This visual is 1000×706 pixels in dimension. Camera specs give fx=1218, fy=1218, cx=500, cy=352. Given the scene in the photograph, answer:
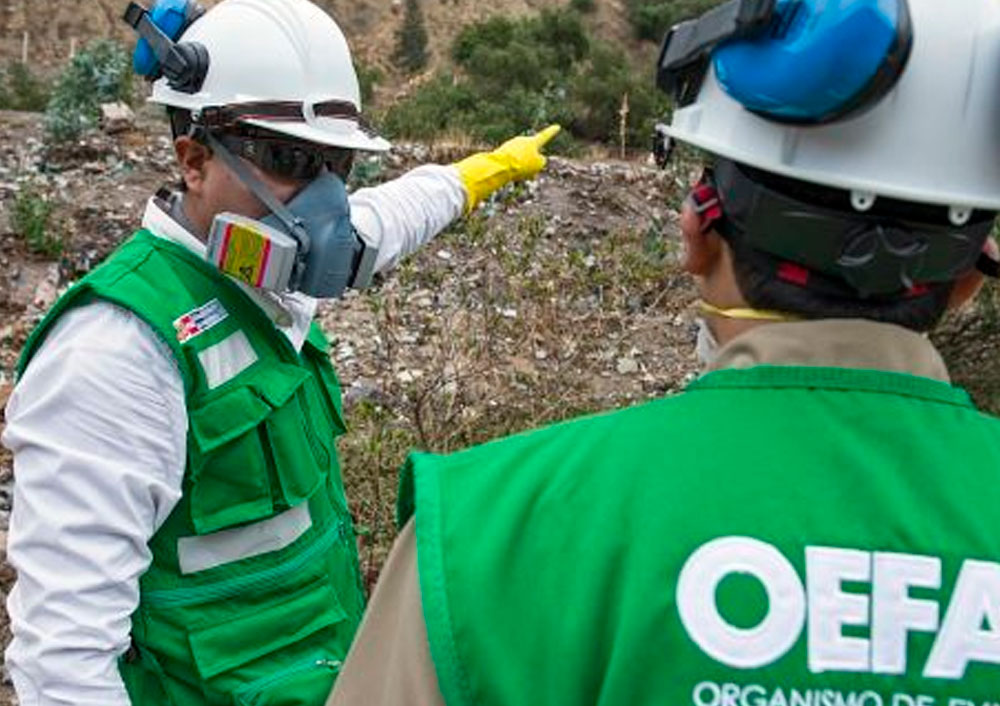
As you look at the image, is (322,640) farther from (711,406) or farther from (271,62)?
(711,406)

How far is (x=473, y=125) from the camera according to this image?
10891mm

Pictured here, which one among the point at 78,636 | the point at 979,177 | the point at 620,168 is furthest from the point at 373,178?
the point at 979,177

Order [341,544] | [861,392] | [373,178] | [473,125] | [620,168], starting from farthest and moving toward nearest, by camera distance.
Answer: [473,125] < [620,168] < [373,178] < [341,544] < [861,392]

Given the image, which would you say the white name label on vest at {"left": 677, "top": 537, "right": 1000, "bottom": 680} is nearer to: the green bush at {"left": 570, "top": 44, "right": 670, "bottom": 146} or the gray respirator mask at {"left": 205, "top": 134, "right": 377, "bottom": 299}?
the gray respirator mask at {"left": 205, "top": 134, "right": 377, "bottom": 299}

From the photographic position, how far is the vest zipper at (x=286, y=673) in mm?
1916

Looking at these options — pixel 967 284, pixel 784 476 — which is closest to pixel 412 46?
pixel 967 284

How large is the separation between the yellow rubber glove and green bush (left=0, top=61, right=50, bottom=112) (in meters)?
10.2

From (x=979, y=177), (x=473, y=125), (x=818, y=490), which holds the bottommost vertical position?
(x=473, y=125)

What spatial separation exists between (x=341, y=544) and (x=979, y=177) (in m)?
1.38

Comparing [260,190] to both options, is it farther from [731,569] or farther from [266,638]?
[731,569]

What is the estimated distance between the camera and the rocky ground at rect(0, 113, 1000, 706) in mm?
4473

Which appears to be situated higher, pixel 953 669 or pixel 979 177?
pixel 979 177

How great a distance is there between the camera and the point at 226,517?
1.89 meters

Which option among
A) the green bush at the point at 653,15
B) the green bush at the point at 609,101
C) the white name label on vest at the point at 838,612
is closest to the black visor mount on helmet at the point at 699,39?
the white name label on vest at the point at 838,612
